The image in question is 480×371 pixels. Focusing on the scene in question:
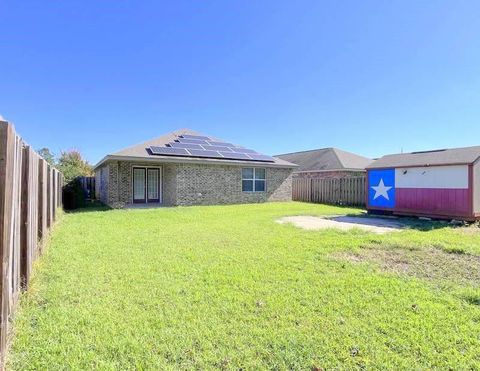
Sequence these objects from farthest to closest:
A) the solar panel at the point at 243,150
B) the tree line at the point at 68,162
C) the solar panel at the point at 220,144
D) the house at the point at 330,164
Result: 1. the house at the point at 330,164
2. the solar panel at the point at 220,144
3. the tree line at the point at 68,162
4. the solar panel at the point at 243,150

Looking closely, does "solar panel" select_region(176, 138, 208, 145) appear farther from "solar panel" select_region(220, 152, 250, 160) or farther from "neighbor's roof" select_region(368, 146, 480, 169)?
"neighbor's roof" select_region(368, 146, 480, 169)

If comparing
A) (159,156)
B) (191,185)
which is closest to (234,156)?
(191,185)

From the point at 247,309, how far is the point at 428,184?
10.3 meters

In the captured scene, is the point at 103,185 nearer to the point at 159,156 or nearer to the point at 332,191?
the point at 159,156

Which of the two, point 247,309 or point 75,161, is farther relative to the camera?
point 75,161

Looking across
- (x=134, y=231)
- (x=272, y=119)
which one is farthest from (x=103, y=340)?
(x=272, y=119)

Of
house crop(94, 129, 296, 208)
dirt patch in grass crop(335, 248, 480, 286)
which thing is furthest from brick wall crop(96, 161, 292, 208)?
dirt patch in grass crop(335, 248, 480, 286)

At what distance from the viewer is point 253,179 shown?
18297mm

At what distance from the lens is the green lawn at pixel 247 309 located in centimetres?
255

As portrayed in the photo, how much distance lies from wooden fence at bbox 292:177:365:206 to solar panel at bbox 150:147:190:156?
29.7 feet

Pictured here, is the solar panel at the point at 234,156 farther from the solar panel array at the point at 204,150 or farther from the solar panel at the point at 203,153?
the solar panel at the point at 203,153

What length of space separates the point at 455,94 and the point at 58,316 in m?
18.7

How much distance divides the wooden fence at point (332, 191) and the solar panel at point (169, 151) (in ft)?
29.7

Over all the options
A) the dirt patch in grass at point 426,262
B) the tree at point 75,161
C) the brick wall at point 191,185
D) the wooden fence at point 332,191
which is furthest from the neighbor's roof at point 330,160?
the tree at point 75,161
